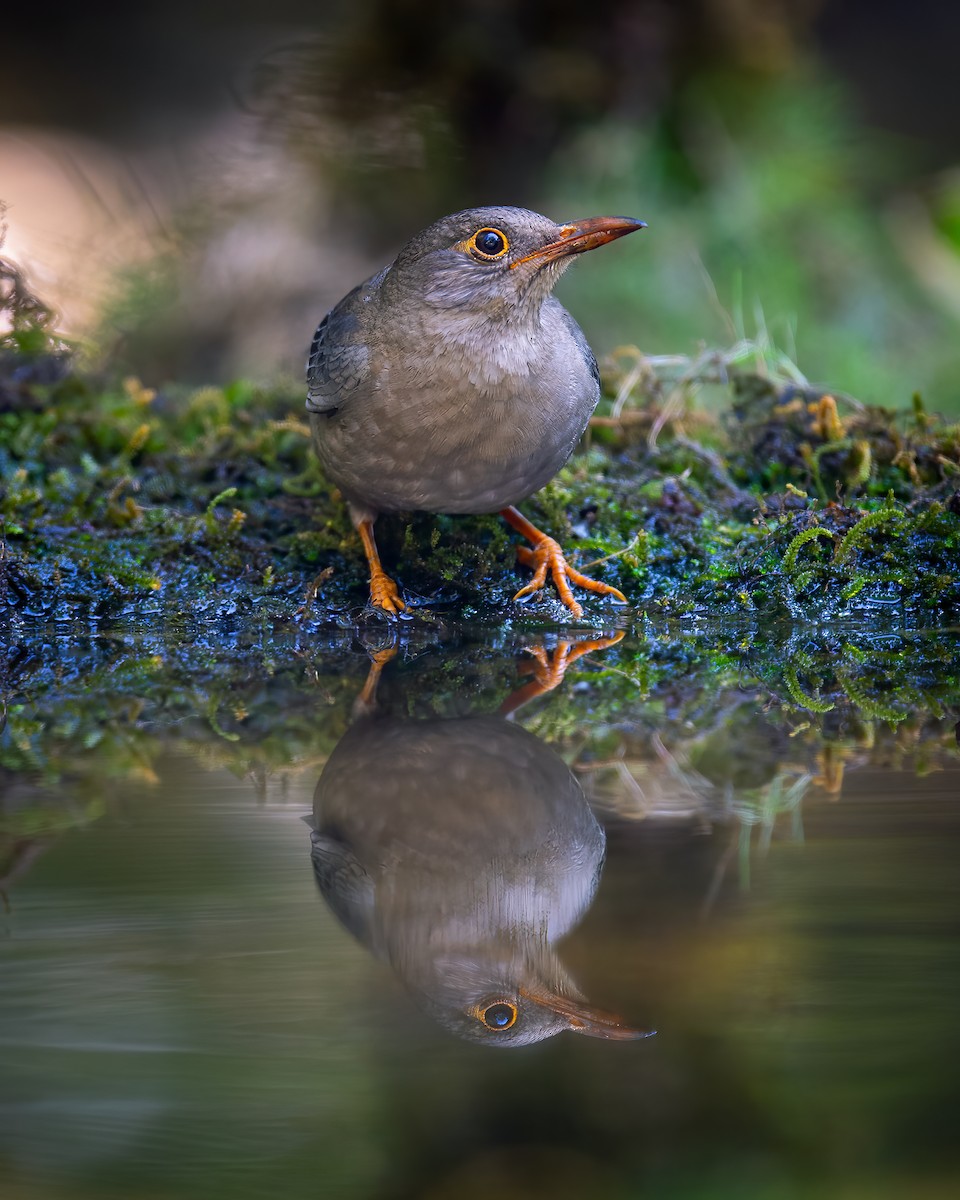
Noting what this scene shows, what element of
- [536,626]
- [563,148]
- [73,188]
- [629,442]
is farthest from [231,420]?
[73,188]

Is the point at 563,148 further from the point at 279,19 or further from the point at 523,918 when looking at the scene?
the point at 523,918

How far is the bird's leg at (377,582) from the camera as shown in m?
4.50

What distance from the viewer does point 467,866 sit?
230 centimetres

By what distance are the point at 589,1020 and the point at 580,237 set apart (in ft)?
9.51

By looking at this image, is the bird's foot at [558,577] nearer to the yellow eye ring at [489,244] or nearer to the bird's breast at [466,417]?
the bird's breast at [466,417]

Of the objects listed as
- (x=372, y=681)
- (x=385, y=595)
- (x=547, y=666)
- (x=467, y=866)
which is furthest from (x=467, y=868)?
(x=385, y=595)

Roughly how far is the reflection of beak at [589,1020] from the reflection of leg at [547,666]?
1454mm

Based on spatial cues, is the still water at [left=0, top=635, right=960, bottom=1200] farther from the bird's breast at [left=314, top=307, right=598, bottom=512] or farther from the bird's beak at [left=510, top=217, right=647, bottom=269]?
the bird's beak at [left=510, top=217, right=647, bottom=269]

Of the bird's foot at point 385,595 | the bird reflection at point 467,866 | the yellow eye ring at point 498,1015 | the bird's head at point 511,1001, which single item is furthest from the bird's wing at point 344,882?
the bird's foot at point 385,595

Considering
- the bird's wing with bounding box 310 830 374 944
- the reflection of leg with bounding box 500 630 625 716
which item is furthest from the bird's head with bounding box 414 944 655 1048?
the reflection of leg with bounding box 500 630 625 716

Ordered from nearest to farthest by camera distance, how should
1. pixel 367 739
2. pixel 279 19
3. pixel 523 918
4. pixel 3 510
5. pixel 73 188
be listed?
pixel 523 918 → pixel 367 739 → pixel 3 510 → pixel 73 188 → pixel 279 19

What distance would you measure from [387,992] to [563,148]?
900 centimetres

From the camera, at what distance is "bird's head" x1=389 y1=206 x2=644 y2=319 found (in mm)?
4066

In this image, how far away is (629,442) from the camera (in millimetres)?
5664
